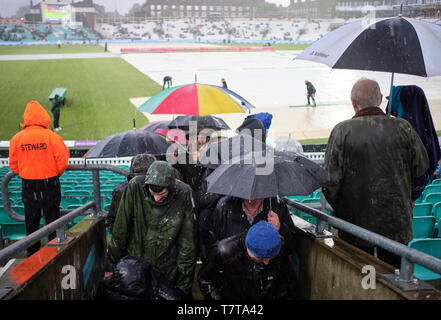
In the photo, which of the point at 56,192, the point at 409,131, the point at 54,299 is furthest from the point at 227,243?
the point at 56,192

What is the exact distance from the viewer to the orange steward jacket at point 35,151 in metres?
4.61

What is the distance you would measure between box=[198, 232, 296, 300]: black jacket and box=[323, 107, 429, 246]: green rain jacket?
72 cm

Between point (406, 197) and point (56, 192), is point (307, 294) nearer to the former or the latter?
point (406, 197)

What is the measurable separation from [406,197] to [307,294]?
106 cm

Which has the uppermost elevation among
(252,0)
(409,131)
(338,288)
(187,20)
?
(252,0)

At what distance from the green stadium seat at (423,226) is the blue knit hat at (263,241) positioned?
2771 millimetres

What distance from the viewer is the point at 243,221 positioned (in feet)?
9.86

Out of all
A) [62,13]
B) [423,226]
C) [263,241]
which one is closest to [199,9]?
[62,13]

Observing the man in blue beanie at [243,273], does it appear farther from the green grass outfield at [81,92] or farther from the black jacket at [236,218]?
the green grass outfield at [81,92]

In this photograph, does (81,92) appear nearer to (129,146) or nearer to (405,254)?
(129,146)

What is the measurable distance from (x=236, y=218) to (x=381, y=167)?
1134mm

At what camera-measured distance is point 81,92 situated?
94.9 feet

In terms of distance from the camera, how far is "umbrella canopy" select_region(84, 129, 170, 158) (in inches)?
214

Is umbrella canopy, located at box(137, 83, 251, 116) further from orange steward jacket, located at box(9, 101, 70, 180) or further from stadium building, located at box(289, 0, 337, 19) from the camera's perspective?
stadium building, located at box(289, 0, 337, 19)
